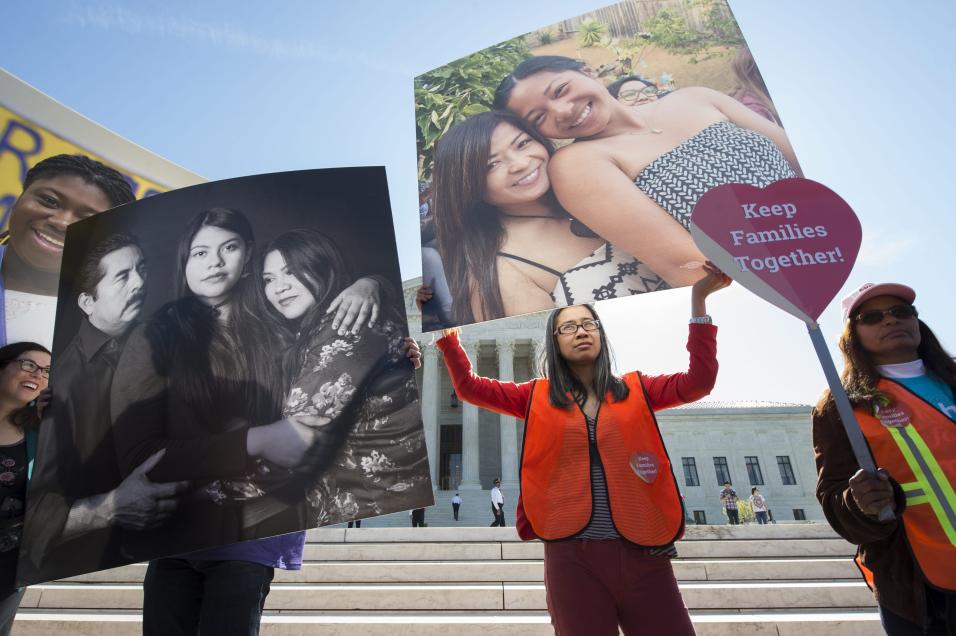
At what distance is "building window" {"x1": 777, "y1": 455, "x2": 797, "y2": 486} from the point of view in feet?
128

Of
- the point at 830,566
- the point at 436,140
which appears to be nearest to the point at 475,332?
the point at 830,566

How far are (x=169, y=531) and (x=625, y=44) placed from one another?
12.1ft

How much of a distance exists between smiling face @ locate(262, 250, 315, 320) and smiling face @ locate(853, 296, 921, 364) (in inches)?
103

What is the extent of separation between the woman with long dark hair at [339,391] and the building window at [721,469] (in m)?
42.4

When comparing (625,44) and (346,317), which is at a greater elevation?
(625,44)

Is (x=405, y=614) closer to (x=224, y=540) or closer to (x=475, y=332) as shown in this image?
(x=224, y=540)

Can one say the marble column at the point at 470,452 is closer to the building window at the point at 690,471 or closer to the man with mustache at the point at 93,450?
the building window at the point at 690,471

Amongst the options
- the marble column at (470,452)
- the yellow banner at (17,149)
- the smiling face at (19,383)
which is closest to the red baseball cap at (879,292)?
the smiling face at (19,383)

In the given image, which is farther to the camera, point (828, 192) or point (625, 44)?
point (625, 44)

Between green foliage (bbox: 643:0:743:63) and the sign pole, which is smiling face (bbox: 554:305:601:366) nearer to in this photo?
the sign pole

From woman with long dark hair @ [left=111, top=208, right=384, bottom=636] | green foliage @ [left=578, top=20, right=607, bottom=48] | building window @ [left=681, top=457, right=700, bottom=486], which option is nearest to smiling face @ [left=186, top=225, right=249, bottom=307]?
woman with long dark hair @ [left=111, top=208, right=384, bottom=636]

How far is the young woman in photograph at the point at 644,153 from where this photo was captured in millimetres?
2830

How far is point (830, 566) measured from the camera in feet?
22.8

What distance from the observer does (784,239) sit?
2062 millimetres
